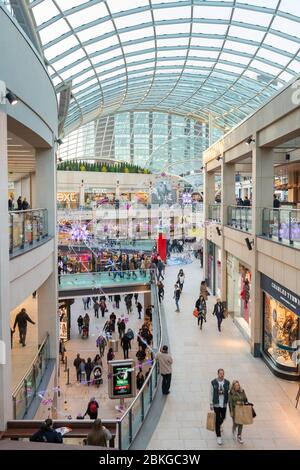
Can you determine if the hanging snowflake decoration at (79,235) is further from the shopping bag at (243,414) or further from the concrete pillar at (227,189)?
the shopping bag at (243,414)

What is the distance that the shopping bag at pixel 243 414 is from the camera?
815 cm

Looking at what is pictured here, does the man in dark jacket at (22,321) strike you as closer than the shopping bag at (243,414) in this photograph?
No

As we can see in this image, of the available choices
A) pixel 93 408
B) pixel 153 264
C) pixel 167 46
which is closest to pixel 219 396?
pixel 93 408

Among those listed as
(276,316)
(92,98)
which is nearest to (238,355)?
(276,316)

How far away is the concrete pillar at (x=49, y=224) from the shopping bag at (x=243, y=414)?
6668mm

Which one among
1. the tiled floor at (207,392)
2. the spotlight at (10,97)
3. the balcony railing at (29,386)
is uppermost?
the spotlight at (10,97)

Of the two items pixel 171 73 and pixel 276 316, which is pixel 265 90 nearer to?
pixel 171 73

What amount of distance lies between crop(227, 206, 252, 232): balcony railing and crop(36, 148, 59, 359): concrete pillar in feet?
22.4

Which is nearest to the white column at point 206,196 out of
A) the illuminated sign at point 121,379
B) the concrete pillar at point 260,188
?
the concrete pillar at point 260,188

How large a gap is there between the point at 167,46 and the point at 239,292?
612 inches

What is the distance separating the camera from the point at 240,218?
1744 cm

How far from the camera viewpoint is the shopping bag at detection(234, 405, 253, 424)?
8.15 meters

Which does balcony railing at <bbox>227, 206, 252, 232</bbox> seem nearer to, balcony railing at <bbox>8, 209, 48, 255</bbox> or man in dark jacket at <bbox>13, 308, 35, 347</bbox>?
balcony railing at <bbox>8, 209, 48, 255</bbox>

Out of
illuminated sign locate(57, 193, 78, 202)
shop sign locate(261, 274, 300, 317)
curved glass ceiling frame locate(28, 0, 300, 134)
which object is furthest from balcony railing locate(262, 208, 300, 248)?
illuminated sign locate(57, 193, 78, 202)
